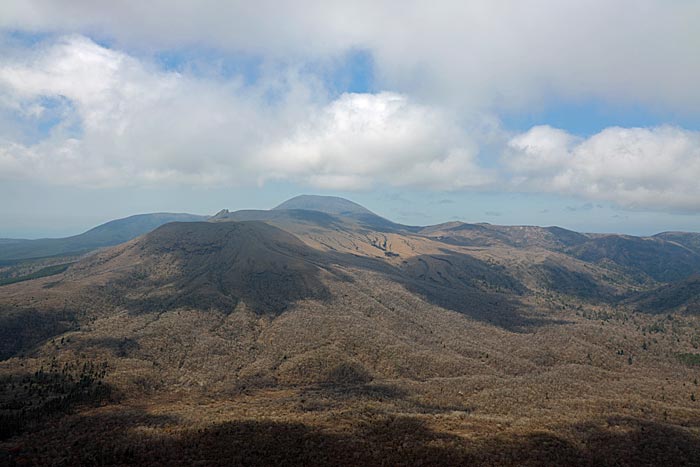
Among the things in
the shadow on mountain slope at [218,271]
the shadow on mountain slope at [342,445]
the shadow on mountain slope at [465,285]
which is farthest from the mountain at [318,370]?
the shadow on mountain slope at [465,285]

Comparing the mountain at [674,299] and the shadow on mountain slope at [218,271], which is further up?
the shadow on mountain slope at [218,271]

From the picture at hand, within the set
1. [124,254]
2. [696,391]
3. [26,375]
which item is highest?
[124,254]

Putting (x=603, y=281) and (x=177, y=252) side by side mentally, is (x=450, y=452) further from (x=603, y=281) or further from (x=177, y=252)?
(x=603, y=281)

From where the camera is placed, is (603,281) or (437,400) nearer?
(437,400)

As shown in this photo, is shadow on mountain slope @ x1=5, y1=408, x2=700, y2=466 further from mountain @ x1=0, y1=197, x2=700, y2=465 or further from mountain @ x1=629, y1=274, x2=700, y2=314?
mountain @ x1=629, y1=274, x2=700, y2=314

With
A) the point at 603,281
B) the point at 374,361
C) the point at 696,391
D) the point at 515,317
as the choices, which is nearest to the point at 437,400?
the point at 374,361

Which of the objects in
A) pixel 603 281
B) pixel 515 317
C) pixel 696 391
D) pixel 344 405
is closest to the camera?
pixel 344 405

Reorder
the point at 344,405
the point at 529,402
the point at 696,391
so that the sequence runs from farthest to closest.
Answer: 1. the point at 696,391
2. the point at 529,402
3. the point at 344,405

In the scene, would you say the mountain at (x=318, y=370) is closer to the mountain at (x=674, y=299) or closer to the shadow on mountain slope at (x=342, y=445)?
the shadow on mountain slope at (x=342, y=445)

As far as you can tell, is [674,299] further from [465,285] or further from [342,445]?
[342,445]
